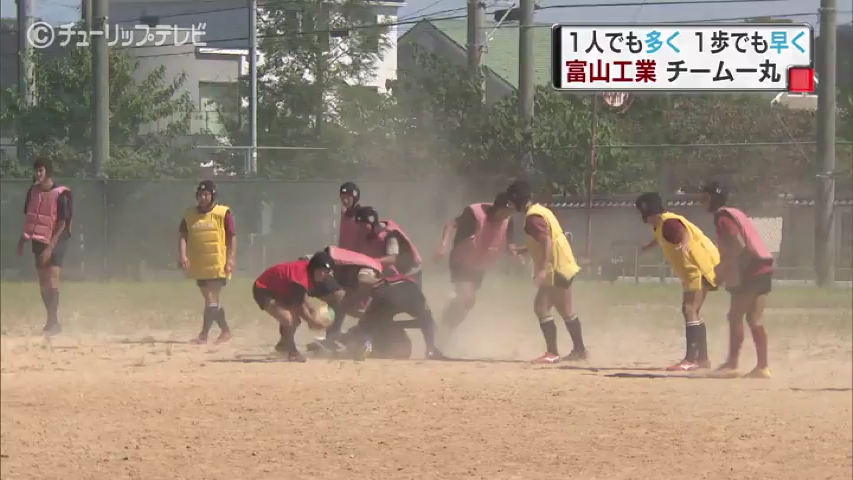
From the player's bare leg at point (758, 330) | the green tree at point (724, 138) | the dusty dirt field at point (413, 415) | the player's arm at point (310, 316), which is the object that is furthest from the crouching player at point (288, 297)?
the green tree at point (724, 138)

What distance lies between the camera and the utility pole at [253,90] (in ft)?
47.2

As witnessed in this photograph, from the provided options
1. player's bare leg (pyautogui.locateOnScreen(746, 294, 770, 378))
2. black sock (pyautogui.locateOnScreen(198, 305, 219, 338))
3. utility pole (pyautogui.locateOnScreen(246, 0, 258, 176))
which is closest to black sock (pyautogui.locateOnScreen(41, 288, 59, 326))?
black sock (pyautogui.locateOnScreen(198, 305, 219, 338))

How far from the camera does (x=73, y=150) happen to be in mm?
16156

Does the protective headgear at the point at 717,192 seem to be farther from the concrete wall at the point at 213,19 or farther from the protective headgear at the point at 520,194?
the concrete wall at the point at 213,19

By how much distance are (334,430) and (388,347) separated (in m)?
3.07

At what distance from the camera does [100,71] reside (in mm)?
14492

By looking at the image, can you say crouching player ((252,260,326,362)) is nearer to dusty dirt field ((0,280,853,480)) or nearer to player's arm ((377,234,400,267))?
dusty dirt field ((0,280,853,480))

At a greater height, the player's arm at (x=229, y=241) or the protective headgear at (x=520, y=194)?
the protective headgear at (x=520, y=194)

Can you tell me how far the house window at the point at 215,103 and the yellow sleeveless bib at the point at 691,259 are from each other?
7.92m

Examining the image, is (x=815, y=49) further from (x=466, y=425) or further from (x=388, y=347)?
(x=466, y=425)

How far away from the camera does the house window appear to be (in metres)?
15.6

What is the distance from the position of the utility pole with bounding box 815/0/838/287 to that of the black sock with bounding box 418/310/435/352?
638 centimetres
